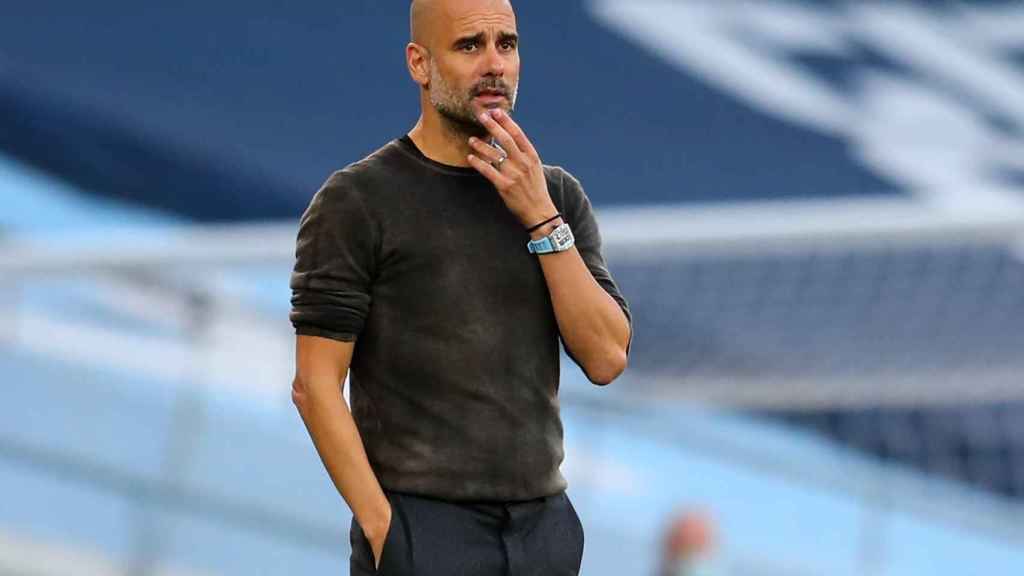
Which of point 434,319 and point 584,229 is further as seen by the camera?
point 584,229

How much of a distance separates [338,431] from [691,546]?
514 cm

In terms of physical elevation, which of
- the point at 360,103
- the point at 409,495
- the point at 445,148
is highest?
the point at 360,103

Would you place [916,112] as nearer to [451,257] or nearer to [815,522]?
[815,522]

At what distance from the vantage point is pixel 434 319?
2.98m

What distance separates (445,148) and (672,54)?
9532 millimetres

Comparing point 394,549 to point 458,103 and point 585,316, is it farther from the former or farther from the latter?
point 458,103

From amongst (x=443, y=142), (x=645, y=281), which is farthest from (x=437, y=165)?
(x=645, y=281)

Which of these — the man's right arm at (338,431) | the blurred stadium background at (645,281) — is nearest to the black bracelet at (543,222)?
the man's right arm at (338,431)

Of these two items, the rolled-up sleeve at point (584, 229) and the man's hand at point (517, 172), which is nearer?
the man's hand at point (517, 172)

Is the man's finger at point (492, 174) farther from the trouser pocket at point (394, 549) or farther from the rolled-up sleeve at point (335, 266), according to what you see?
the trouser pocket at point (394, 549)

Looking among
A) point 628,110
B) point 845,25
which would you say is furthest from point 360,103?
point 845,25

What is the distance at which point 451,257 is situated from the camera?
2980 millimetres

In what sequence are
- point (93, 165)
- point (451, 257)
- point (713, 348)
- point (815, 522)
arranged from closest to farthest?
point (451, 257)
point (713, 348)
point (815, 522)
point (93, 165)

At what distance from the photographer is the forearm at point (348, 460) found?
2943 millimetres
